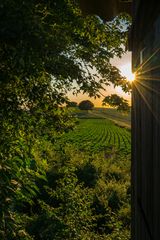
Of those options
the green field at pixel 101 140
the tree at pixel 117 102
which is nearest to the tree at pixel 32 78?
the tree at pixel 117 102

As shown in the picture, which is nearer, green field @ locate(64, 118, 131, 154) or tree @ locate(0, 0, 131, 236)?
tree @ locate(0, 0, 131, 236)

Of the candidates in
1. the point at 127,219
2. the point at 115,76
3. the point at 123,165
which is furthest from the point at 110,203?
the point at 115,76

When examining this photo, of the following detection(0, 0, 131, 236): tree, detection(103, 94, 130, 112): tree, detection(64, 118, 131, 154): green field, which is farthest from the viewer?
detection(64, 118, 131, 154): green field

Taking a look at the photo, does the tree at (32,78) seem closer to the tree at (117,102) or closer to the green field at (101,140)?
the tree at (117,102)

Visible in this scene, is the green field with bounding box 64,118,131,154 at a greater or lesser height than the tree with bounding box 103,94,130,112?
lesser

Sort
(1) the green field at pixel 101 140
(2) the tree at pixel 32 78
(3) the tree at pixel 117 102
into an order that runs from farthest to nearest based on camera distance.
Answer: (1) the green field at pixel 101 140 < (3) the tree at pixel 117 102 < (2) the tree at pixel 32 78

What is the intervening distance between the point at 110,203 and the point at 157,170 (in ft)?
96.5

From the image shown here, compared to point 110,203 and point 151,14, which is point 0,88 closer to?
point 151,14

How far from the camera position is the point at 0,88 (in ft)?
26.2

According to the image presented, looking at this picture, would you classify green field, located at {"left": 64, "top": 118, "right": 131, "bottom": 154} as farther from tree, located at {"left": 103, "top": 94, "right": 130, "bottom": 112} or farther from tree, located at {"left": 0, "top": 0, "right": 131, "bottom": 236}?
tree, located at {"left": 0, "top": 0, "right": 131, "bottom": 236}

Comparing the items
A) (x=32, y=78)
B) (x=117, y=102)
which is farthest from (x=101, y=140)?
(x=32, y=78)

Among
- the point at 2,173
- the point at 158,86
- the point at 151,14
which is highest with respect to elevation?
the point at 151,14

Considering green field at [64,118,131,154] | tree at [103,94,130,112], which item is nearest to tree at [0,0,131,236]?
tree at [103,94,130,112]

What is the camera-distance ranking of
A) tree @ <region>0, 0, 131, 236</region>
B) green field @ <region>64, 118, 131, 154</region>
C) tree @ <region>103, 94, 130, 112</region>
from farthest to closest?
green field @ <region>64, 118, 131, 154</region>, tree @ <region>103, 94, 130, 112</region>, tree @ <region>0, 0, 131, 236</region>
